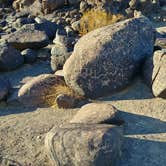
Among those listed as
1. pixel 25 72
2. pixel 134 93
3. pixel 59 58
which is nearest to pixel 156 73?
pixel 134 93

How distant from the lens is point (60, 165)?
4980 millimetres

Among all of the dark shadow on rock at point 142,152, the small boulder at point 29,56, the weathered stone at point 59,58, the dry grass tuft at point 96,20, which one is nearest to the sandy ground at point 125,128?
the dark shadow on rock at point 142,152

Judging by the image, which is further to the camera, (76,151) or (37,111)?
(37,111)

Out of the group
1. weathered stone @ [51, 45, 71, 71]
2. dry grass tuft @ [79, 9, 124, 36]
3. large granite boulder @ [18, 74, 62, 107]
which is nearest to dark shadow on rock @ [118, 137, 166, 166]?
large granite boulder @ [18, 74, 62, 107]

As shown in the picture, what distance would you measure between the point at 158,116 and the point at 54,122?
1295 millimetres

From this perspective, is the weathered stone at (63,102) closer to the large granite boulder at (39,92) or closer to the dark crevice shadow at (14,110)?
the large granite boulder at (39,92)

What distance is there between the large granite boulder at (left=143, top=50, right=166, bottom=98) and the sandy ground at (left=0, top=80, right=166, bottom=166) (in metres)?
0.12

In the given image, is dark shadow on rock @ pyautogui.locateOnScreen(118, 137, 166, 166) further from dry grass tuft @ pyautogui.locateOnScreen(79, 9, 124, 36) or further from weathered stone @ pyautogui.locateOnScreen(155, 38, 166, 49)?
dry grass tuft @ pyautogui.locateOnScreen(79, 9, 124, 36)

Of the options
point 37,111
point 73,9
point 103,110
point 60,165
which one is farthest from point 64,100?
point 73,9

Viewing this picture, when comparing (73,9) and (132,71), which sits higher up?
(132,71)

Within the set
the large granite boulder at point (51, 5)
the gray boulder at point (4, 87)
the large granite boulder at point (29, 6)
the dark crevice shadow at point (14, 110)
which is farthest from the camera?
the large granite boulder at point (29, 6)

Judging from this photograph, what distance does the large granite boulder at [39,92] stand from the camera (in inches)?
267

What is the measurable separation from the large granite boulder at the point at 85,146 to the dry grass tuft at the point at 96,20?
5330 mm

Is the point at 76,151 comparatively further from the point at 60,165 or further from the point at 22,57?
the point at 22,57
